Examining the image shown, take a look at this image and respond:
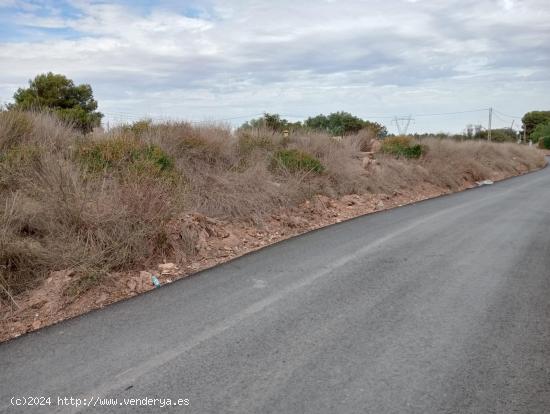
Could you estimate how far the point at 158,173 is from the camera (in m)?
9.27

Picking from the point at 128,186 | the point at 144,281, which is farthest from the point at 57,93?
the point at 144,281

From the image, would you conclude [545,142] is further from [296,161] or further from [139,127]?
[139,127]

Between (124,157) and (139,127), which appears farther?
(139,127)

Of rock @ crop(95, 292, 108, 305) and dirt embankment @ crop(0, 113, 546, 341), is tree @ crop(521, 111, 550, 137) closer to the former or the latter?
dirt embankment @ crop(0, 113, 546, 341)

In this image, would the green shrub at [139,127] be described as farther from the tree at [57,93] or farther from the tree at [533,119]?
the tree at [533,119]

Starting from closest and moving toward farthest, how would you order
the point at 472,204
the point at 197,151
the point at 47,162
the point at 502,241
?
1. the point at 47,162
2. the point at 502,241
3. the point at 197,151
4. the point at 472,204

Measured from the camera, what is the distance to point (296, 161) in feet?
44.6

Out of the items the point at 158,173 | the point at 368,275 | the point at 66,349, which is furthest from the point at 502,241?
the point at 66,349

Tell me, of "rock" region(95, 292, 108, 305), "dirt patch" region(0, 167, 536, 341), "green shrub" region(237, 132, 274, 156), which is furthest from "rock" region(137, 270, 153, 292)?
"green shrub" region(237, 132, 274, 156)

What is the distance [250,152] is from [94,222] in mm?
7110

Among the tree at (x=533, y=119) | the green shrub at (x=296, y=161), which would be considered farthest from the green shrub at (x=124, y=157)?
the tree at (x=533, y=119)

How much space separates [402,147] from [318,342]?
19.2 m

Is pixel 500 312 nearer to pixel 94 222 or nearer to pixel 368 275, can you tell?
pixel 368 275

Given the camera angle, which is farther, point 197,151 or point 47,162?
point 197,151
